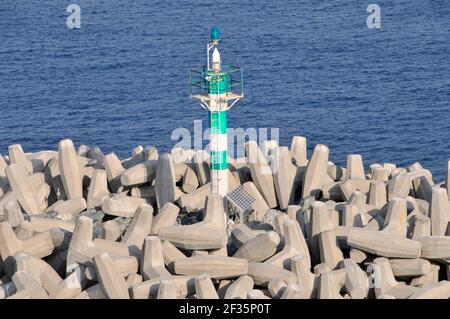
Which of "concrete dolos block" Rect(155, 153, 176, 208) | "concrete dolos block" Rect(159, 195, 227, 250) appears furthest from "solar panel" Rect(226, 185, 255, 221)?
"concrete dolos block" Rect(159, 195, 227, 250)

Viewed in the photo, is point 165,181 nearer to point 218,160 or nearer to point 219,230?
point 218,160

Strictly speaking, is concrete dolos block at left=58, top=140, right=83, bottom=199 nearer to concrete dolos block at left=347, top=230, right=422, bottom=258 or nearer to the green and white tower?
the green and white tower

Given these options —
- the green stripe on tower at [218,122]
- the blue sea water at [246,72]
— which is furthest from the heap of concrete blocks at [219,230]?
the blue sea water at [246,72]

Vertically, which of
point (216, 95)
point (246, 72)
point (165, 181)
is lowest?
point (246, 72)

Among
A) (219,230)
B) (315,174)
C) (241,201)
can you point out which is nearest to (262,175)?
(315,174)

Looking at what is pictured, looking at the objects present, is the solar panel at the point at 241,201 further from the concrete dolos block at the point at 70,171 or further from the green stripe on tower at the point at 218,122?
the concrete dolos block at the point at 70,171

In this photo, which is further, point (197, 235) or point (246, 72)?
point (246, 72)
